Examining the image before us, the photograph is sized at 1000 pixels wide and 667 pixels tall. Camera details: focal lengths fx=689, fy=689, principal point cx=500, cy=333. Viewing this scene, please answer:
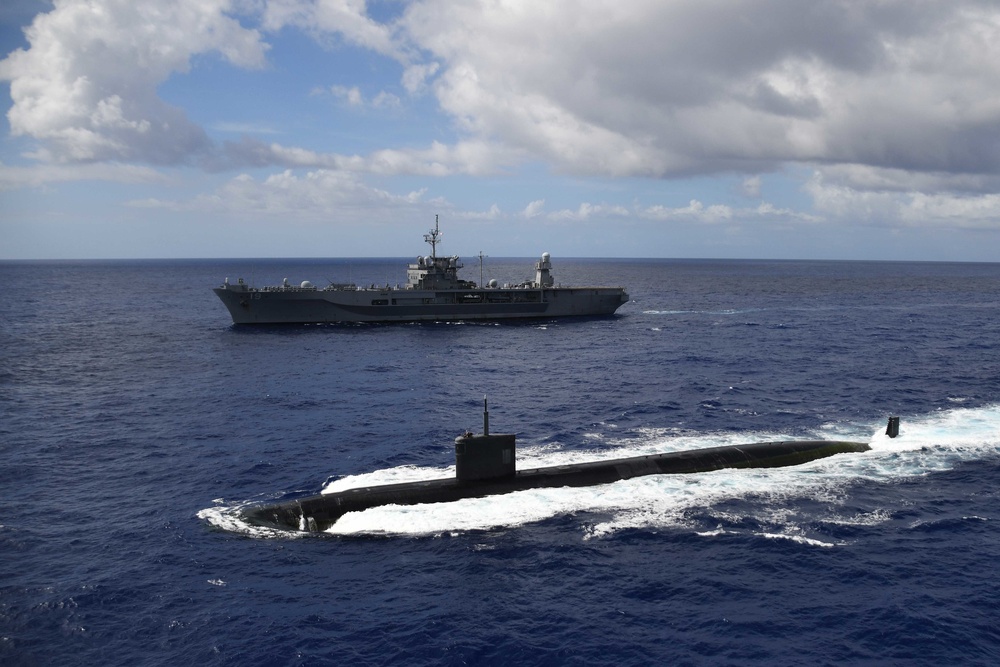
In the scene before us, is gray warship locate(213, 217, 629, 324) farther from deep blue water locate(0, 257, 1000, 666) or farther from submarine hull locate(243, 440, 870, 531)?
submarine hull locate(243, 440, 870, 531)

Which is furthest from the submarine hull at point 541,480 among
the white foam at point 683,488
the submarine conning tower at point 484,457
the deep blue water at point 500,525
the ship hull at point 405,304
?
the ship hull at point 405,304

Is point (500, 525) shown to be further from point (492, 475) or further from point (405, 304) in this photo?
point (405, 304)

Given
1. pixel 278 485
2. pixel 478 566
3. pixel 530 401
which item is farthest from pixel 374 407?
pixel 478 566

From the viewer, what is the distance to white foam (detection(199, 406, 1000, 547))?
3772 cm

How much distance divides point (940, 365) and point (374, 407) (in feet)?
219

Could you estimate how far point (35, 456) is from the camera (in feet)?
163

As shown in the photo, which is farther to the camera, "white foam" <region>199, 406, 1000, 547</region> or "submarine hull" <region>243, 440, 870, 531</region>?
"submarine hull" <region>243, 440, 870, 531</region>

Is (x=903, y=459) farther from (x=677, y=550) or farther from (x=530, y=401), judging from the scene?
(x=530, y=401)

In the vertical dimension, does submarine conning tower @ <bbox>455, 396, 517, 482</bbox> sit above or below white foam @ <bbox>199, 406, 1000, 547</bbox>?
above

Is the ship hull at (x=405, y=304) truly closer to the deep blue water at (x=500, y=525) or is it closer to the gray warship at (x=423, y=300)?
the gray warship at (x=423, y=300)

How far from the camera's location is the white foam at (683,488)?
3772 centimetres

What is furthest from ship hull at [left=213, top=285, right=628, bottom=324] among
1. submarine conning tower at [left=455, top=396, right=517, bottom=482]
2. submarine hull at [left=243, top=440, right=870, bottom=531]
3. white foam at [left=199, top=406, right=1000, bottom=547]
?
submarine conning tower at [left=455, top=396, right=517, bottom=482]

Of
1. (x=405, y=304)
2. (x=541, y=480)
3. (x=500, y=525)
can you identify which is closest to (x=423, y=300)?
(x=405, y=304)

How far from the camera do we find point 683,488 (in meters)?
43.0
